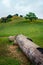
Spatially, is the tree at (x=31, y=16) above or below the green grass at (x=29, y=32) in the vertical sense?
below

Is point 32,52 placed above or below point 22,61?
above

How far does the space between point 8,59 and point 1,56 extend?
1.19 m

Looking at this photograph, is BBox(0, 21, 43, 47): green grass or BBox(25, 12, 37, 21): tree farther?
BBox(25, 12, 37, 21): tree

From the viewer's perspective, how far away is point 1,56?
15664mm

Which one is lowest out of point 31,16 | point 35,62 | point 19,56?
point 31,16

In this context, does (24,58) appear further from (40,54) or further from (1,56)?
(40,54)

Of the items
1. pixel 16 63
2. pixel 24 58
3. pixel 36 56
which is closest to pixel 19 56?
pixel 24 58

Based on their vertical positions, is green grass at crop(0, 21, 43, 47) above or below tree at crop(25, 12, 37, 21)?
above

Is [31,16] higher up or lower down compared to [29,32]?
lower down

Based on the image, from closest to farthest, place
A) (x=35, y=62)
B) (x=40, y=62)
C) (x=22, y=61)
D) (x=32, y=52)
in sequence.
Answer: (x=40, y=62) → (x=35, y=62) → (x=32, y=52) → (x=22, y=61)

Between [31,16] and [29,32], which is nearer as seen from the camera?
[29,32]

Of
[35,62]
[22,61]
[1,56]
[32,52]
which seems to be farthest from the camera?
[1,56]

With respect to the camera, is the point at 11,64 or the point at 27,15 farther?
the point at 27,15

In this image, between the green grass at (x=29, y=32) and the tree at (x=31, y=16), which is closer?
the green grass at (x=29, y=32)
